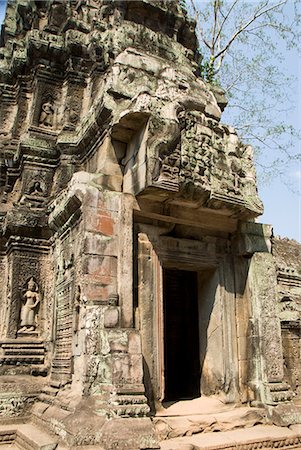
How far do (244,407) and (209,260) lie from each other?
210 cm

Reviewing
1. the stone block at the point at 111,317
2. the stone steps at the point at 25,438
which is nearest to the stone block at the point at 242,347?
the stone block at the point at 111,317

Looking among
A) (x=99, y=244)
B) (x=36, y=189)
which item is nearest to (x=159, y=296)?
(x=99, y=244)

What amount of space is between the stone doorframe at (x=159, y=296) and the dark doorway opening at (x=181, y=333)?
7.32ft

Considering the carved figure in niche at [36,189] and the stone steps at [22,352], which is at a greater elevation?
the carved figure in niche at [36,189]

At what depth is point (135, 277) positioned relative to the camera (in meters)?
5.79

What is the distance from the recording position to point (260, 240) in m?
6.88

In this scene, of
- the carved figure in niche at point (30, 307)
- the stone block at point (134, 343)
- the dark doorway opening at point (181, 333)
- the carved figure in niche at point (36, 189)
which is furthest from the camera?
the dark doorway opening at point (181, 333)

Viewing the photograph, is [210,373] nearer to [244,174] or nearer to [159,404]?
[159,404]

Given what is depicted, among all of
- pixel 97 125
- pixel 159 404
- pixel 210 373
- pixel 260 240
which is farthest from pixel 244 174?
pixel 159 404

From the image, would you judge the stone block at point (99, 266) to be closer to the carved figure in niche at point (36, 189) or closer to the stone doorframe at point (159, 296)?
the stone doorframe at point (159, 296)

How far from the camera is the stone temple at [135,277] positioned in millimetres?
5074

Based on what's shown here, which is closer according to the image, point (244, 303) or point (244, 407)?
point (244, 407)

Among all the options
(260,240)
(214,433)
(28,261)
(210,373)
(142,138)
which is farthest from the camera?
(28,261)

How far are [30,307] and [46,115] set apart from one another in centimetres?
398
